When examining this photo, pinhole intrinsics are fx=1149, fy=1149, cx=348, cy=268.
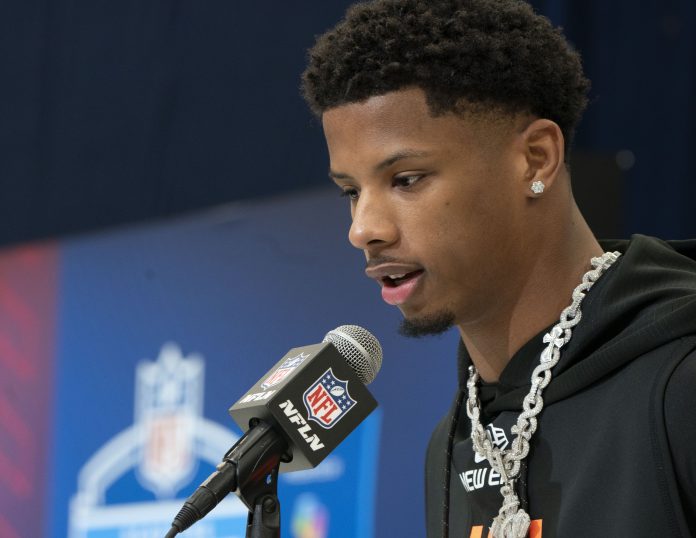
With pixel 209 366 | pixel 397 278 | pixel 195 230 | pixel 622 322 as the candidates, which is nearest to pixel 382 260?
pixel 397 278

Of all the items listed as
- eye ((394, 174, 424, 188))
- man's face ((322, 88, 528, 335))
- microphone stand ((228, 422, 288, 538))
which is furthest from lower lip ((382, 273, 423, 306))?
microphone stand ((228, 422, 288, 538))

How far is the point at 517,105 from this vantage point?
4.33 ft

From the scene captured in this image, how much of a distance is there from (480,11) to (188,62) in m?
2.44

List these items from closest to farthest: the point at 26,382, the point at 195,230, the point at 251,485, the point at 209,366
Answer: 1. the point at 251,485
2. the point at 209,366
3. the point at 195,230
4. the point at 26,382

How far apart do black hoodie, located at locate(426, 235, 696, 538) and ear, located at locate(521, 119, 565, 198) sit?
0.42 feet

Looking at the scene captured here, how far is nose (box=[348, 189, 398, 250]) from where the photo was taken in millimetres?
1271

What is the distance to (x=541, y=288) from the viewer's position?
1.33 m

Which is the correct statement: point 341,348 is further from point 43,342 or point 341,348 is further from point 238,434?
point 43,342

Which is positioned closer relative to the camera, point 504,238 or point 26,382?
point 504,238

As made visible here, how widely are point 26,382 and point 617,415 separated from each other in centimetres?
246

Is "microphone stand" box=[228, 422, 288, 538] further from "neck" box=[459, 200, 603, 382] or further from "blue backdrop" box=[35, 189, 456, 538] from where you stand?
"blue backdrop" box=[35, 189, 456, 538]

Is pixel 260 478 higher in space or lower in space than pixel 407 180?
lower

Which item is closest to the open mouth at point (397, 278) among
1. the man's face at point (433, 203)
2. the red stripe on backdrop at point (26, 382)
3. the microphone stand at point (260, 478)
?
the man's face at point (433, 203)

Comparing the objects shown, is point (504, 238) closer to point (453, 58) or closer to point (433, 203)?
point (433, 203)
